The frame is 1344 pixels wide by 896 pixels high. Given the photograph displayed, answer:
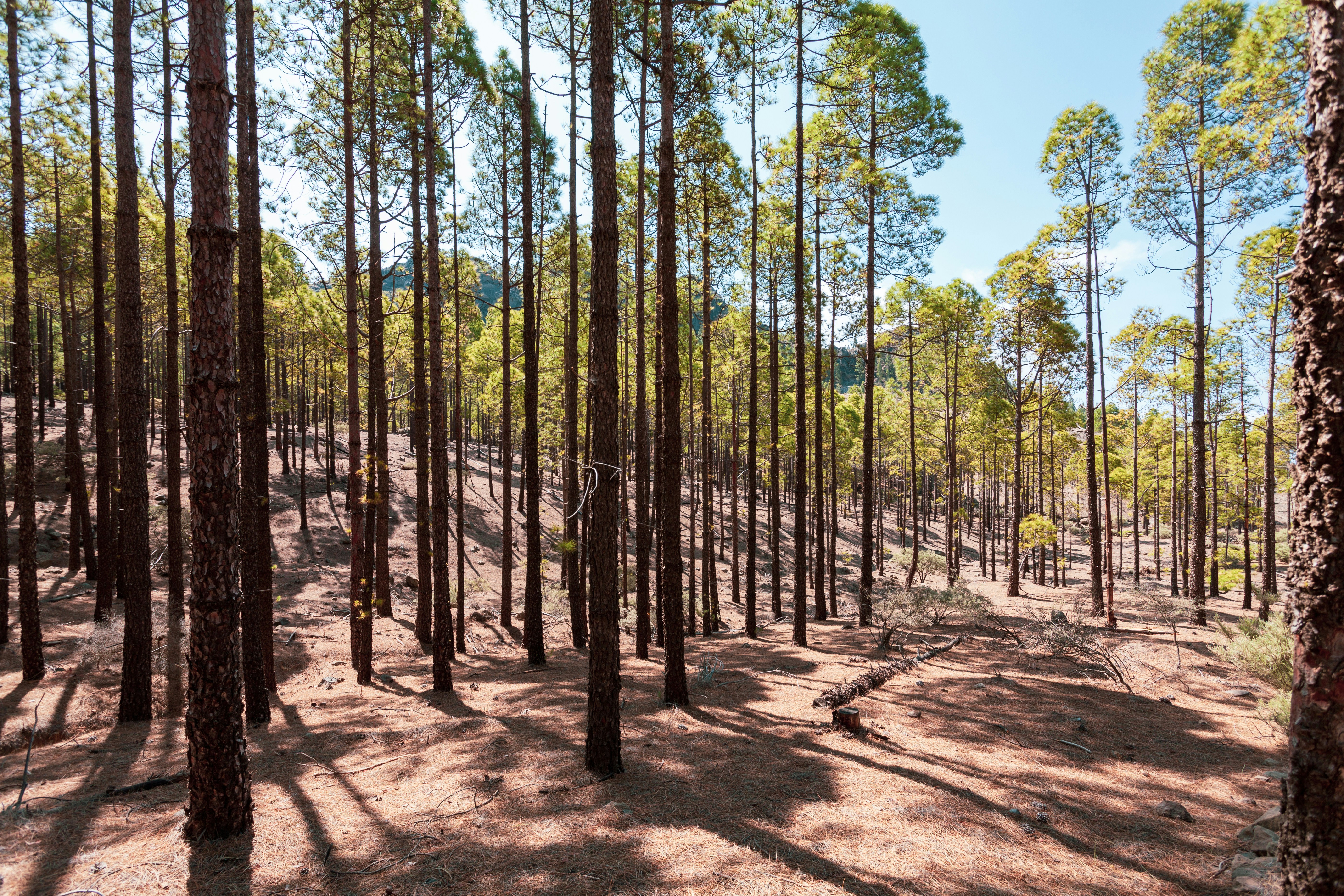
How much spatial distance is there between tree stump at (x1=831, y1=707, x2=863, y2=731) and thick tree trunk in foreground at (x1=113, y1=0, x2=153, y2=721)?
934 centimetres

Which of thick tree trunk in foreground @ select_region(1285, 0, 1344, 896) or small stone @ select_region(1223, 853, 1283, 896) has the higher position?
thick tree trunk in foreground @ select_region(1285, 0, 1344, 896)

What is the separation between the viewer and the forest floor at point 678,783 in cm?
404

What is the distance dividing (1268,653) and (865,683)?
550cm

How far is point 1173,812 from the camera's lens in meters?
4.88

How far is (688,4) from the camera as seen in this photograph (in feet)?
23.6

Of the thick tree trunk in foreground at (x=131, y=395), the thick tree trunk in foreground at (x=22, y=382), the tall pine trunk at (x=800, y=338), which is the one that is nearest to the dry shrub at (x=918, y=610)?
the tall pine trunk at (x=800, y=338)

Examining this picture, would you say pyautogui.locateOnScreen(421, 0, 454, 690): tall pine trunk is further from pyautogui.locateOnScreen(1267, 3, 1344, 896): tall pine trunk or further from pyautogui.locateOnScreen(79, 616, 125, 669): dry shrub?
pyautogui.locateOnScreen(1267, 3, 1344, 896): tall pine trunk

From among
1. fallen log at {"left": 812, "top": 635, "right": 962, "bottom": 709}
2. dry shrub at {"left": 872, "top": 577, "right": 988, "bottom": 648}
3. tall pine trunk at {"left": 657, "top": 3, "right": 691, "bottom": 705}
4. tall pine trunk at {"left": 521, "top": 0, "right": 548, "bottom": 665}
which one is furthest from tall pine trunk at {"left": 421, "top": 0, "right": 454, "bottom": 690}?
dry shrub at {"left": 872, "top": 577, "right": 988, "bottom": 648}

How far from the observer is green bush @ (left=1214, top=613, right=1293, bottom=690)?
25.5 feet

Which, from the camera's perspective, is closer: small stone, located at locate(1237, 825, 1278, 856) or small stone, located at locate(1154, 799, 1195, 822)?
small stone, located at locate(1237, 825, 1278, 856)

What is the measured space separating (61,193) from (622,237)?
1388 cm

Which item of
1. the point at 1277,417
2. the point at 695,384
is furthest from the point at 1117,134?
the point at 1277,417

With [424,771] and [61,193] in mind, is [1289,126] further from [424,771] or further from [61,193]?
[61,193]

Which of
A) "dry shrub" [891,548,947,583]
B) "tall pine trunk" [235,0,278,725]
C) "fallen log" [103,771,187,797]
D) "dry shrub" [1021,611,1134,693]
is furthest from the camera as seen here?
"dry shrub" [891,548,947,583]
